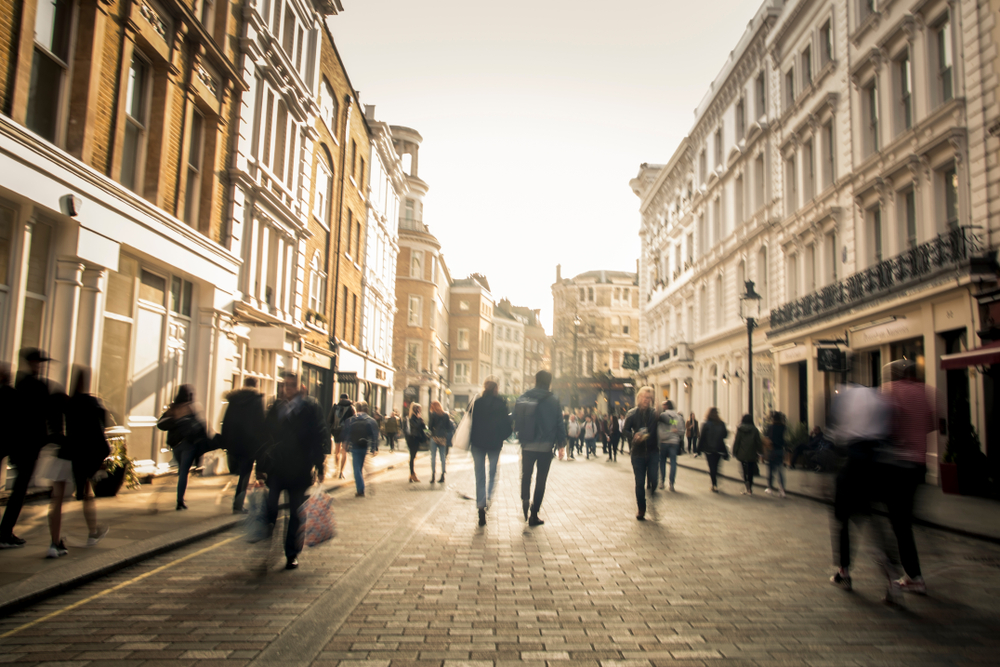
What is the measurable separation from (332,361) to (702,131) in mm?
20724

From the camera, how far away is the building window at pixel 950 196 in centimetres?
1614

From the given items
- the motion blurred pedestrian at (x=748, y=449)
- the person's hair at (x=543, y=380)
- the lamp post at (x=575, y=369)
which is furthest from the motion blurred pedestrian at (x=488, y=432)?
the lamp post at (x=575, y=369)

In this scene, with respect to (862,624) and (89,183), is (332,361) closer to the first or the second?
(89,183)

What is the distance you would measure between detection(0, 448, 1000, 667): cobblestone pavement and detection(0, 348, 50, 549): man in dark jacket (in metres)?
1.38

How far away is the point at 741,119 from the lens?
30812 millimetres

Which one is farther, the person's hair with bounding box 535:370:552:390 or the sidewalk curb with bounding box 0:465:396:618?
the person's hair with bounding box 535:370:552:390

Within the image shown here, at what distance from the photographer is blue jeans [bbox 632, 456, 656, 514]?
33.2ft

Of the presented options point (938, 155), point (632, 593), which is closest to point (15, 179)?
point (632, 593)

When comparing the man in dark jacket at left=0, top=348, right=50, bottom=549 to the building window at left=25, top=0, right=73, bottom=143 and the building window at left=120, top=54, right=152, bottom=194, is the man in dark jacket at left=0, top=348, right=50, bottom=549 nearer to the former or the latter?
the building window at left=25, top=0, right=73, bottom=143

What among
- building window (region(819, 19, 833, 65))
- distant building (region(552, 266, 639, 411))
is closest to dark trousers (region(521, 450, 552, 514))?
building window (region(819, 19, 833, 65))

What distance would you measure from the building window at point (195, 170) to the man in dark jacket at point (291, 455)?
1025 cm

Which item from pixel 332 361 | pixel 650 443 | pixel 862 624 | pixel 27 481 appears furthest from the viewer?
pixel 332 361

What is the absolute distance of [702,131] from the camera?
1409 inches

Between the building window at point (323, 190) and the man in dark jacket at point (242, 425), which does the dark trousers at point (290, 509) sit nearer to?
the man in dark jacket at point (242, 425)
